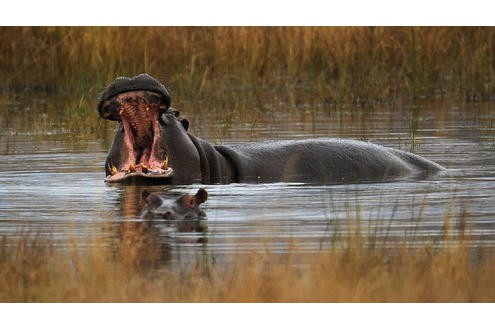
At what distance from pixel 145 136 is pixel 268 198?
3.47 feet

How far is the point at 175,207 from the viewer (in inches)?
278

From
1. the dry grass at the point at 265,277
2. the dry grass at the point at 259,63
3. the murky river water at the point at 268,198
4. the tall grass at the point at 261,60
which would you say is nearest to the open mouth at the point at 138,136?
the murky river water at the point at 268,198

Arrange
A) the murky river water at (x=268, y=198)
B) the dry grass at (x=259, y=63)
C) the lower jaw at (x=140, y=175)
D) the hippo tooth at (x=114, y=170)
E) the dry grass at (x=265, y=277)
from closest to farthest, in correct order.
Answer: the dry grass at (x=265, y=277), the murky river water at (x=268, y=198), the lower jaw at (x=140, y=175), the hippo tooth at (x=114, y=170), the dry grass at (x=259, y=63)

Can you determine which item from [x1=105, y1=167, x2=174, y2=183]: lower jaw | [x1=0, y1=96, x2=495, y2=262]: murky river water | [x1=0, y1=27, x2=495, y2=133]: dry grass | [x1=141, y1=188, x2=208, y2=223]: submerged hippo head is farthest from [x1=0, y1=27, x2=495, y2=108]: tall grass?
[x1=141, y1=188, x2=208, y2=223]: submerged hippo head

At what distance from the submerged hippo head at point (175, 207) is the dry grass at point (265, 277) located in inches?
44.2

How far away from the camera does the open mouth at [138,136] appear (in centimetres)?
815

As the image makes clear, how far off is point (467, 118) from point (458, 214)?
618cm

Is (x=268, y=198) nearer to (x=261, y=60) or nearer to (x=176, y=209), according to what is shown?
(x=176, y=209)

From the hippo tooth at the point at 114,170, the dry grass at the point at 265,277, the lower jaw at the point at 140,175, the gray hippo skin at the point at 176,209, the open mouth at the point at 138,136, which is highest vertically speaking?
the open mouth at the point at 138,136

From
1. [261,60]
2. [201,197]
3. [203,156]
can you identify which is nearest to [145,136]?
[203,156]

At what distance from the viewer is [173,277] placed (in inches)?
213

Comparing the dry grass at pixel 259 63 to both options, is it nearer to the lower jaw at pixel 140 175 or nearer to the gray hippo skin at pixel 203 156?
the gray hippo skin at pixel 203 156

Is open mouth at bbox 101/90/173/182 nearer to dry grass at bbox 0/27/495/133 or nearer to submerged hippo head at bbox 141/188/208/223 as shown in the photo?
submerged hippo head at bbox 141/188/208/223
